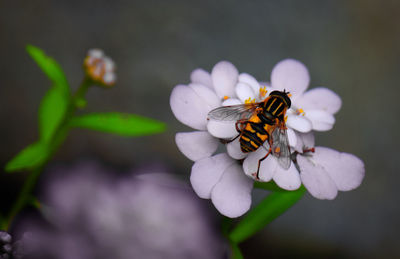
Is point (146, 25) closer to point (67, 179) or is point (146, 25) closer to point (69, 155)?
point (69, 155)

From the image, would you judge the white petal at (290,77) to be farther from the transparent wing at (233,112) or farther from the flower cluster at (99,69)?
the flower cluster at (99,69)

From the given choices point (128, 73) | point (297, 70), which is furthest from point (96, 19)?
point (297, 70)

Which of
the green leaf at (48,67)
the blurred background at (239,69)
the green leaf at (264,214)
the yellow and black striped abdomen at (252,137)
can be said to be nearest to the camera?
the yellow and black striped abdomen at (252,137)

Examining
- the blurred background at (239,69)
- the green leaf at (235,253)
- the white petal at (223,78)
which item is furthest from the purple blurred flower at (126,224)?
the blurred background at (239,69)

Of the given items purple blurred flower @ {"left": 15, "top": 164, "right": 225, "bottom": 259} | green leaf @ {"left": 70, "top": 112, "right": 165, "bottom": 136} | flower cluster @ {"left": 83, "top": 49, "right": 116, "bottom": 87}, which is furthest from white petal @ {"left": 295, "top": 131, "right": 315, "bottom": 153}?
flower cluster @ {"left": 83, "top": 49, "right": 116, "bottom": 87}

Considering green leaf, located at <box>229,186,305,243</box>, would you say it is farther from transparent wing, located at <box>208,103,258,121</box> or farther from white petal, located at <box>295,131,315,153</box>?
transparent wing, located at <box>208,103,258,121</box>

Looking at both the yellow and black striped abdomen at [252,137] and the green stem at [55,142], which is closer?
the yellow and black striped abdomen at [252,137]

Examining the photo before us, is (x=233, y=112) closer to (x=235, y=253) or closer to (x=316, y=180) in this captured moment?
(x=316, y=180)
